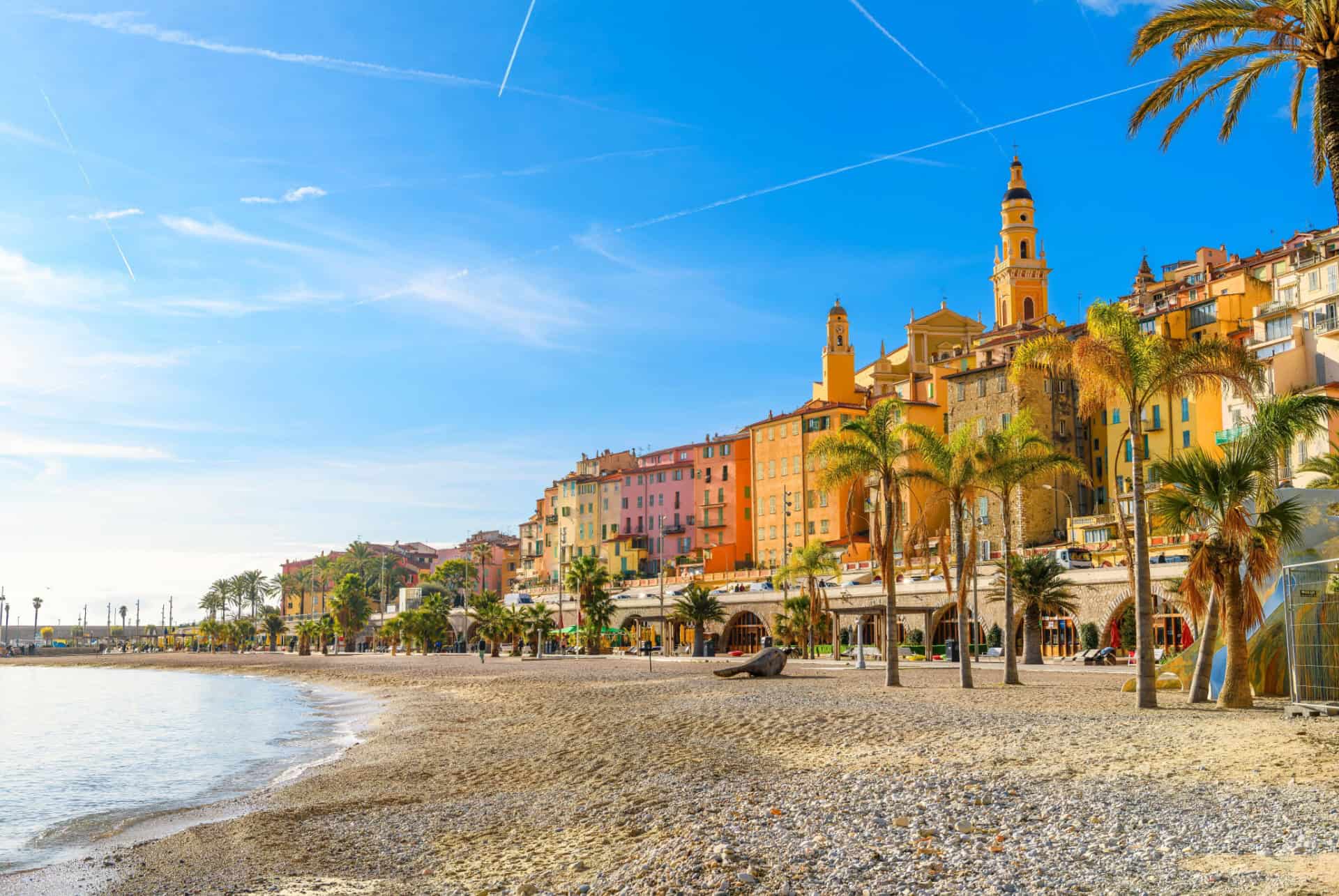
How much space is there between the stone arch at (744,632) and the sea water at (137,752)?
2783 centimetres

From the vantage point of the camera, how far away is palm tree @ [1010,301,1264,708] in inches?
883

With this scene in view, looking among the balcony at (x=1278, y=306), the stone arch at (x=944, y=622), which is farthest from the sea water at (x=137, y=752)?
the balcony at (x=1278, y=306)

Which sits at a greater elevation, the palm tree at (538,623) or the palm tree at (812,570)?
the palm tree at (812,570)

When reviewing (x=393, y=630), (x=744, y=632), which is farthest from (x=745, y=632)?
(x=393, y=630)

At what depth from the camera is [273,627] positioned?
14800 cm

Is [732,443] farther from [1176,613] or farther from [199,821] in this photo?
[199,821]

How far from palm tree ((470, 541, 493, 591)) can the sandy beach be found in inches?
4327

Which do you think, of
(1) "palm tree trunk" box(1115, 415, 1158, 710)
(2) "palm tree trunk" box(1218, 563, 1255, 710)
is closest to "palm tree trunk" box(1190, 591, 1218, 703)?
(1) "palm tree trunk" box(1115, 415, 1158, 710)

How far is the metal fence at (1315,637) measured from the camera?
17375 millimetres

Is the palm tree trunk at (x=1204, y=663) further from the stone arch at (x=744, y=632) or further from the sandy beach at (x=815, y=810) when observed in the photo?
the stone arch at (x=744, y=632)

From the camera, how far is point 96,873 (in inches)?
580

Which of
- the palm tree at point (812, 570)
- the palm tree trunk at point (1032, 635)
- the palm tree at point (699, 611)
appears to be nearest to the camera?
the palm tree trunk at point (1032, 635)

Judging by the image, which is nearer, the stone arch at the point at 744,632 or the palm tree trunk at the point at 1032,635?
the palm tree trunk at the point at 1032,635

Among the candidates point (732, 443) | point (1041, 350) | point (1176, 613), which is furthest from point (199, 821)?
point (732, 443)
